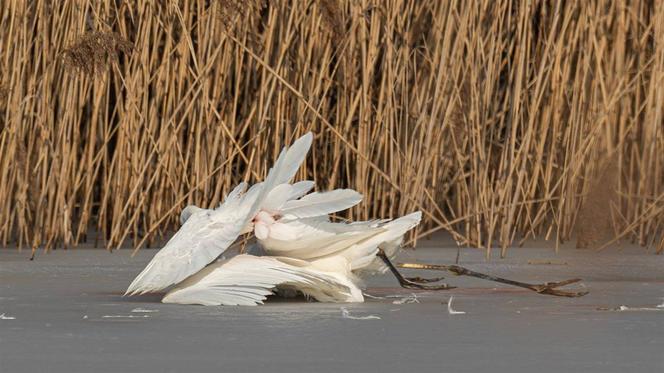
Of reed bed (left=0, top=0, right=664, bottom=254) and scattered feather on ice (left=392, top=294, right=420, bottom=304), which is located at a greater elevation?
reed bed (left=0, top=0, right=664, bottom=254)

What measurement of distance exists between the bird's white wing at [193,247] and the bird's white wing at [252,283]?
0.06 m

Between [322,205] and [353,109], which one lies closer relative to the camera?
[322,205]

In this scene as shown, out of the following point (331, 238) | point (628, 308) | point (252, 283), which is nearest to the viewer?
point (628, 308)

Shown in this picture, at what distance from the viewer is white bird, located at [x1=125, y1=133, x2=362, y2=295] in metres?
3.42

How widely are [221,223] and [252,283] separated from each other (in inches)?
7.4

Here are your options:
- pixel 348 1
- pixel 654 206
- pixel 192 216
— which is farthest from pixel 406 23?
pixel 192 216

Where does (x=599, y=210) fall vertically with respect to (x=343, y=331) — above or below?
above

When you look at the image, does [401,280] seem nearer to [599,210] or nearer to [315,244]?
[315,244]

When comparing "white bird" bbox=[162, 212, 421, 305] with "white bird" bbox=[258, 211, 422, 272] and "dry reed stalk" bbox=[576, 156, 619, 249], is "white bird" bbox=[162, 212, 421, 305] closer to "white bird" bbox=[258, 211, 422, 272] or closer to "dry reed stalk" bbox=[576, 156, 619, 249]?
"white bird" bbox=[258, 211, 422, 272]

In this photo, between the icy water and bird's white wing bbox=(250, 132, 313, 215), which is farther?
bird's white wing bbox=(250, 132, 313, 215)

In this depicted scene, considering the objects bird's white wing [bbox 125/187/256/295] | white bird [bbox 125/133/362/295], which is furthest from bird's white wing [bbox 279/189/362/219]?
bird's white wing [bbox 125/187/256/295]

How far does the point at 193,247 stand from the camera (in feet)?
11.3

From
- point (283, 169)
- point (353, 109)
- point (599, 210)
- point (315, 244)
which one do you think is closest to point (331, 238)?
point (315, 244)

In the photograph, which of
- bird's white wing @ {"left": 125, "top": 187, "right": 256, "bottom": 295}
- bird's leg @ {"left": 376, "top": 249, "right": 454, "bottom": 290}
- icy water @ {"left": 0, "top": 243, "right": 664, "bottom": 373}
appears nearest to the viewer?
icy water @ {"left": 0, "top": 243, "right": 664, "bottom": 373}
